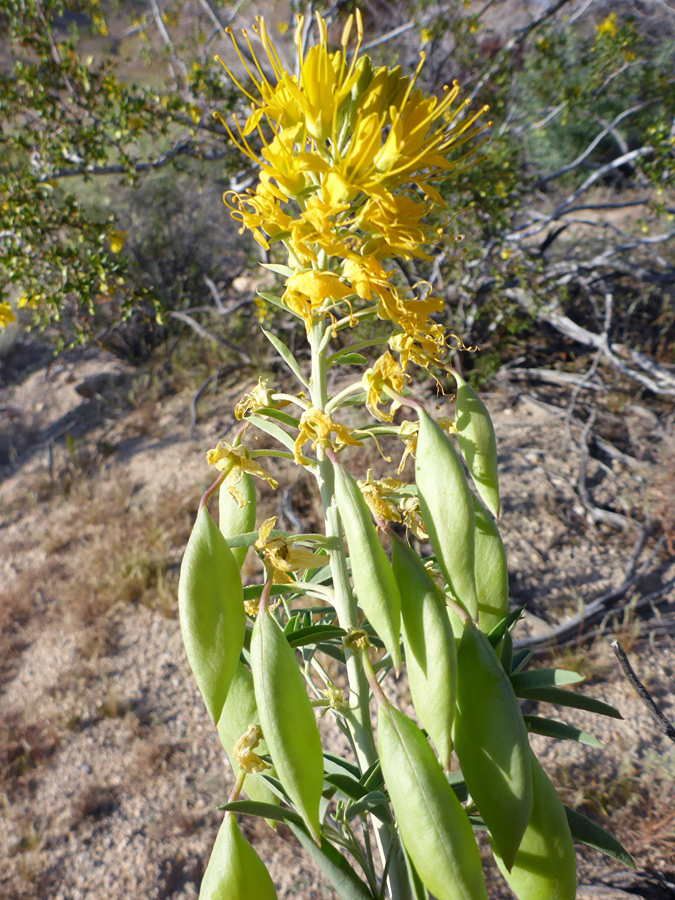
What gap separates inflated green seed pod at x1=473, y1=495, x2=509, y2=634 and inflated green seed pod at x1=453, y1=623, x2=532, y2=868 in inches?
4.6

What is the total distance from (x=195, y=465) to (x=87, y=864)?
2157mm

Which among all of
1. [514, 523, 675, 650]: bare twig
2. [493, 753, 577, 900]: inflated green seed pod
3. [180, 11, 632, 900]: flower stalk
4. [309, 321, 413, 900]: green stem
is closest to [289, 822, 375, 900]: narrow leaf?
[180, 11, 632, 900]: flower stalk

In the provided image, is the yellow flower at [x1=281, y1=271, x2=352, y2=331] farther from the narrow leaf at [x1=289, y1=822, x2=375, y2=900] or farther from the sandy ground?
the sandy ground

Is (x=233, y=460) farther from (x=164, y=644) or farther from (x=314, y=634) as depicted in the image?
(x=164, y=644)

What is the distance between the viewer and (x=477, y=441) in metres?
0.66

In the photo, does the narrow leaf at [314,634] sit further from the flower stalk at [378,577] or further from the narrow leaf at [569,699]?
the narrow leaf at [569,699]

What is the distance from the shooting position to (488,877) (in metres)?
1.58

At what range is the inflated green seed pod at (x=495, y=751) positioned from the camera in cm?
55

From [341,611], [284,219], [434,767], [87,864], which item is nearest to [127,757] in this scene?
[87,864]

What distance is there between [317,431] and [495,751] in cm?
41

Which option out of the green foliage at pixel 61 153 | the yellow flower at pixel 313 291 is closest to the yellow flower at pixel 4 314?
the green foliage at pixel 61 153

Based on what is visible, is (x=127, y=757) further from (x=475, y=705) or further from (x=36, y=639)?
(x=475, y=705)

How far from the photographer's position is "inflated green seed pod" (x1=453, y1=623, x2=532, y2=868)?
55cm

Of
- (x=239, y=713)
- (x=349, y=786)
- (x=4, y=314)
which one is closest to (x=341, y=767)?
(x=349, y=786)
